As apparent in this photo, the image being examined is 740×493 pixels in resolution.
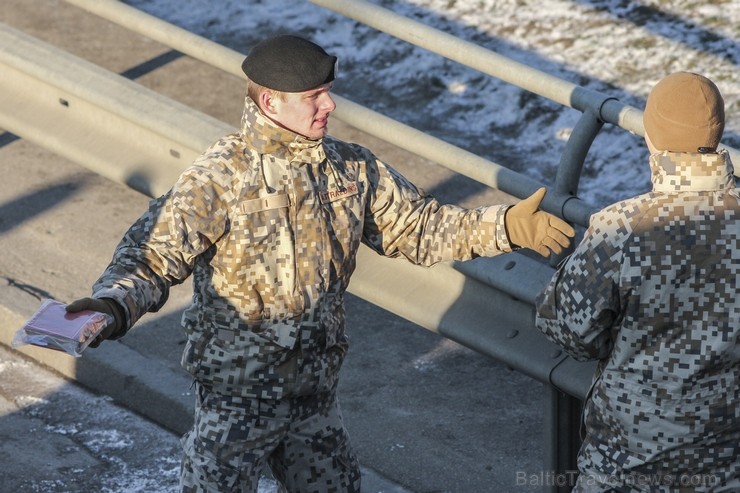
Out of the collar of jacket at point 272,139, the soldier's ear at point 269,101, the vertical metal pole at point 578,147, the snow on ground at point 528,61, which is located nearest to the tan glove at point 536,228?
the vertical metal pole at point 578,147

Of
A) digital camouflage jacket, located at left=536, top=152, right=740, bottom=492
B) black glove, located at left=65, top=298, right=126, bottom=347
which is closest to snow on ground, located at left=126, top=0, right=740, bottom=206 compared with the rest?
digital camouflage jacket, located at left=536, top=152, right=740, bottom=492

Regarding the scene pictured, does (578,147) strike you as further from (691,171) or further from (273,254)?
(273,254)

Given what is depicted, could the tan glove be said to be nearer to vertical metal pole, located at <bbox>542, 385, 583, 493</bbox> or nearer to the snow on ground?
vertical metal pole, located at <bbox>542, 385, 583, 493</bbox>

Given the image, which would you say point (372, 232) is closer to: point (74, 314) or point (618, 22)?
point (74, 314)

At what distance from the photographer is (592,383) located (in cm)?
358

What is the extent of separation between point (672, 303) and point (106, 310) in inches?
54.3

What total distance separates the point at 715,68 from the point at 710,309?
4153 mm

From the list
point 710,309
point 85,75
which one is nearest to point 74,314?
point 710,309

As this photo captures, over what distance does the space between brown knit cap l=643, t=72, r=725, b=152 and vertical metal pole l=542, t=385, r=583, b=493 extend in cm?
100

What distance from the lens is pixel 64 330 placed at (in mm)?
3402

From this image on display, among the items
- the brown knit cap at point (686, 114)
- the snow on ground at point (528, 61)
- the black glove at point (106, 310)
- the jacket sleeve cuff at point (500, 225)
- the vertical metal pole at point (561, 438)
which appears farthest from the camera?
the snow on ground at point (528, 61)

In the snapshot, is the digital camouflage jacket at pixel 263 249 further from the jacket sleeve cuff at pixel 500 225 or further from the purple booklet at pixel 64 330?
the purple booklet at pixel 64 330

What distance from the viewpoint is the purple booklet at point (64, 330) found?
11.1 ft

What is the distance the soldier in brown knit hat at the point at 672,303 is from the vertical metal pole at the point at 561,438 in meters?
0.64
